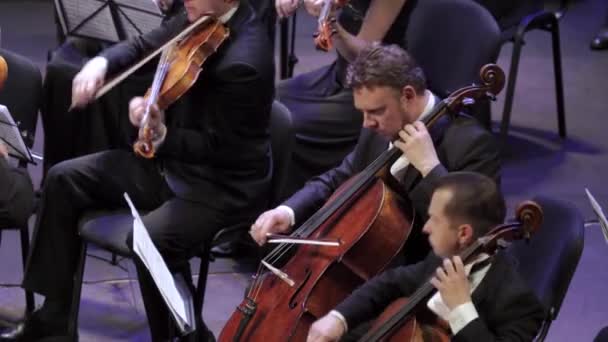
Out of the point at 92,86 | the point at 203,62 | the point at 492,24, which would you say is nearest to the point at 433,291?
the point at 203,62

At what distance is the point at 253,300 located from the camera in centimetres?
276

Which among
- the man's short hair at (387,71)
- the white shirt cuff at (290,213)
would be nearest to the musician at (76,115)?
the white shirt cuff at (290,213)

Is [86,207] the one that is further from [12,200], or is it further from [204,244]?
[204,244]

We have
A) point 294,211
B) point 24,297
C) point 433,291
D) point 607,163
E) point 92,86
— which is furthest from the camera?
point 607,163

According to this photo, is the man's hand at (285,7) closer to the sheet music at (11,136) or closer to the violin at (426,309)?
the sheet music at (11,136)

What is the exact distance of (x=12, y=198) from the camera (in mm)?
3309

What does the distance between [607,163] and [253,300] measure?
2714 millimetres

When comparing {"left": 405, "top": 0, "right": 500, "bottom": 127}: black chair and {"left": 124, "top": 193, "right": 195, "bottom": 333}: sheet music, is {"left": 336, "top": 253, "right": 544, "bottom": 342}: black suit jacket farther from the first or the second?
{"left": 405, "top": 0, "right": 500, "bottom": 127}: black chair

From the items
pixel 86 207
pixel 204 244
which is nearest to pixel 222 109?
pixel 204 244

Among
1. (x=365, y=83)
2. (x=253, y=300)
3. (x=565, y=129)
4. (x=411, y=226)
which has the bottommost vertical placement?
(x=565, y=129)

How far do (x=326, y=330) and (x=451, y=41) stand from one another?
66.6 inches

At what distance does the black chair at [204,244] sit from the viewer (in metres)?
3.18

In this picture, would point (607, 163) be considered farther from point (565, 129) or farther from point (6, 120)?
point (6, 120)

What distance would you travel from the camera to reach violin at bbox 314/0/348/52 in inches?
134
